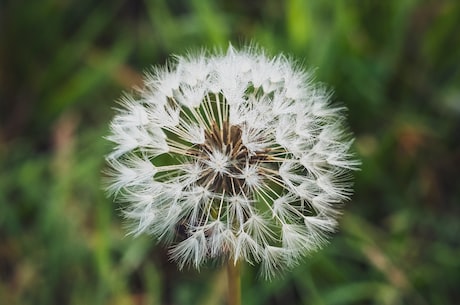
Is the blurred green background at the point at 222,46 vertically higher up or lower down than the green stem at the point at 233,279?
higher up

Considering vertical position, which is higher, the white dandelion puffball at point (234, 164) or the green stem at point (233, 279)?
the white dandelion puffball at point (234, 164)

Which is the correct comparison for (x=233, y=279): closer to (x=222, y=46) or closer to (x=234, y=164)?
(x=234, y=164)

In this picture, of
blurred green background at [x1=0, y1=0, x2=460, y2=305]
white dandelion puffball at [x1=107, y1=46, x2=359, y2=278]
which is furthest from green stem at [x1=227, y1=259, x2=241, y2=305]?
blurred green background at [x1=0, y1=0, x2=460, y2=305]

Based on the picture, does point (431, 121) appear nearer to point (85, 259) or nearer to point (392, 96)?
point (392, 96)

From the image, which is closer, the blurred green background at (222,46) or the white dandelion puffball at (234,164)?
the white dandelion puffball at (234,164)

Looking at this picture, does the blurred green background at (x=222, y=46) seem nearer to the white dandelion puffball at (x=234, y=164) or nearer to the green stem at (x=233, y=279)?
the white dandelion puffball at (x=234, y=164)

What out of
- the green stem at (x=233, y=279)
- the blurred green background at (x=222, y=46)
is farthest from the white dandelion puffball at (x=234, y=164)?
the blurred green background at (x=222, y=46)

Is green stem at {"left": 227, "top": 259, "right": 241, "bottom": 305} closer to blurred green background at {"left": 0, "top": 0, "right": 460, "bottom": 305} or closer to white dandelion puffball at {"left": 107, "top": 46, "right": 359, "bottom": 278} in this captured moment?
white dandelion puffball at {"left": 107, "top": 46, "right": 359, "bottom": 278}
